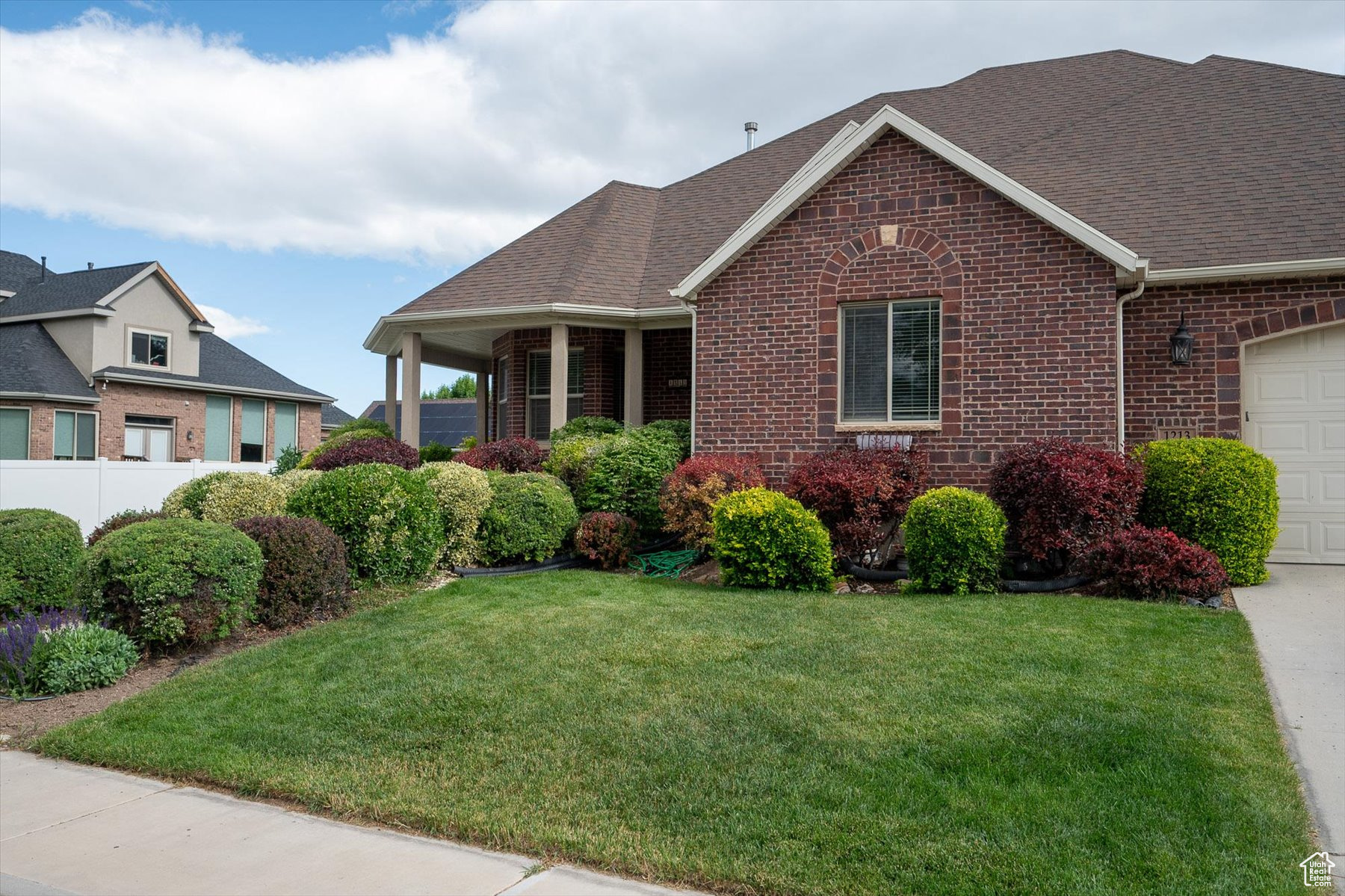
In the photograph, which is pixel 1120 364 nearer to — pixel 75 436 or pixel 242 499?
pixel 242 499

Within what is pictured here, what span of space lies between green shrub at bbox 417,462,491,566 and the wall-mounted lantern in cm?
859

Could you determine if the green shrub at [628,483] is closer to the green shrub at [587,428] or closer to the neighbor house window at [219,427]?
the green shrub at [587,428]

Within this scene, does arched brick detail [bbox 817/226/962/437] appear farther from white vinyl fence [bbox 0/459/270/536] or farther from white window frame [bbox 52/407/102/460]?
white window frame [bbox 52/407/102/460]

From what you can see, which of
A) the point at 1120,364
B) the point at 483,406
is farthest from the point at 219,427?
the point at 1120,364

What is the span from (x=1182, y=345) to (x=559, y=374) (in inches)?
352

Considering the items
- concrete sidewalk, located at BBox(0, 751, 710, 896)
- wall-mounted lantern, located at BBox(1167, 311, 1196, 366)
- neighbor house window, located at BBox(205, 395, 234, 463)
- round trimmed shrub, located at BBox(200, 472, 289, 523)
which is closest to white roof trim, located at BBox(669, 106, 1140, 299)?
wall-mounted lantern, located at BBox(1167, 311, 1196, 366)

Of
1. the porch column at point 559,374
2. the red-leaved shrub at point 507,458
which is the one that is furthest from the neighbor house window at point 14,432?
the porch column at point 559,374

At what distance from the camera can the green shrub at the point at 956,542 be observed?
923 cm

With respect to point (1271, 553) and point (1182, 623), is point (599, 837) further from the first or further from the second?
point (1271, 553)

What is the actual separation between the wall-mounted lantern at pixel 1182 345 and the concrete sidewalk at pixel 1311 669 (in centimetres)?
268

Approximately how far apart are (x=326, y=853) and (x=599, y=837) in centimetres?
126

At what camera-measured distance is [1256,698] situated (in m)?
5.81

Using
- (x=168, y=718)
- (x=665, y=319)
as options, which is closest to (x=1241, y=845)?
(x=168, y=718)

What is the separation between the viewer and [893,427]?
11672mm
